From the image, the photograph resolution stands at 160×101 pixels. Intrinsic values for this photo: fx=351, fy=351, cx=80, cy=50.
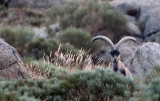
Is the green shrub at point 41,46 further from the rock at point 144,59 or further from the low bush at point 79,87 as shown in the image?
the low bush at point 79,87

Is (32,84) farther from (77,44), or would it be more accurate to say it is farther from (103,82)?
(77,44)

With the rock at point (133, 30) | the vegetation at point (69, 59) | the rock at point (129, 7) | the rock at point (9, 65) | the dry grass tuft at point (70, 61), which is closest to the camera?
the vegetation at point (69, 59)

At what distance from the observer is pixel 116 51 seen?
34.0 feet

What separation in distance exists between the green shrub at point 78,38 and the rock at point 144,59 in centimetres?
772

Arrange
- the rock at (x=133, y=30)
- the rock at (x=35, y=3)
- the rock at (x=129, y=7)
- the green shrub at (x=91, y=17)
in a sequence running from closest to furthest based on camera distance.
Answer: the rock at (x=133, y=30)
the green shrub at (x=91, y=17)
the rock at (x=129, y=7)
the rock at (x=35, y=3)

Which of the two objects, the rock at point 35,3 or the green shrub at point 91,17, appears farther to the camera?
the rock at point 35,3

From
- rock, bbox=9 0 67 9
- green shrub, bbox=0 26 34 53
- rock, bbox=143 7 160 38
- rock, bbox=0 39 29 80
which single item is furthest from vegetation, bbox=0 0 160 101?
rock, bbox=9 0 67 9

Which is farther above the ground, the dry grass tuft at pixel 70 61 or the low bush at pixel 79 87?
the dry grass tuft at pixel 70 61

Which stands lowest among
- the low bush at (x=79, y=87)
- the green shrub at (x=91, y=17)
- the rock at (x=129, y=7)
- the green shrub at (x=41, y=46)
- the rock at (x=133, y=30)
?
the low bush at (x=79, y=87)

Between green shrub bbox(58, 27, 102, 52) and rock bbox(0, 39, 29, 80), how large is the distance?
1081 centimetres

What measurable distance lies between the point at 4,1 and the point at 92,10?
64.3 ft

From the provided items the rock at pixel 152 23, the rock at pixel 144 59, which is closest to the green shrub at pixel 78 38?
the rock at pixel 152 23

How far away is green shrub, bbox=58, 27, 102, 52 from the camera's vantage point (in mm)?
20212

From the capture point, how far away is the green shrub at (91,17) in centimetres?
2309
